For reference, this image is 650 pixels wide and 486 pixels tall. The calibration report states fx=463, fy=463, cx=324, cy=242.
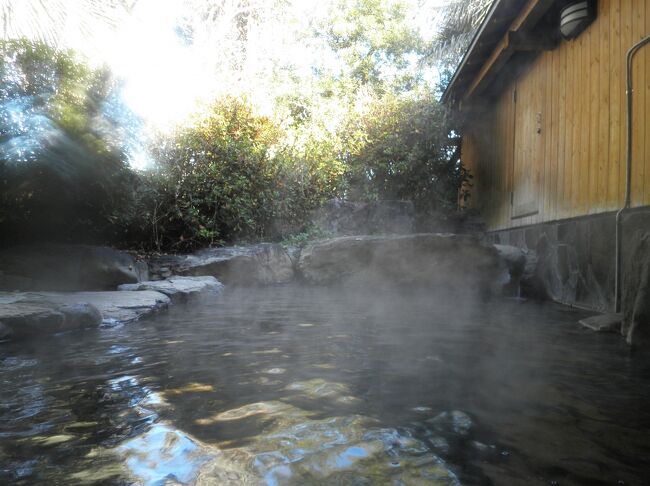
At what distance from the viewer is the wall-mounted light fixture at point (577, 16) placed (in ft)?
15.7

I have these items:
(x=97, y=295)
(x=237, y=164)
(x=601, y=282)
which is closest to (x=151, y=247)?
(x=237, y=164)

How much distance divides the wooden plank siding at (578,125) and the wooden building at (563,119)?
0.01 m

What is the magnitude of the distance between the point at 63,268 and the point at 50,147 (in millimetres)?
1261

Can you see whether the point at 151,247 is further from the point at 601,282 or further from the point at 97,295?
the point at 601,282

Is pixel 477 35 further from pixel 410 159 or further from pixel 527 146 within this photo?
pixel 410 159

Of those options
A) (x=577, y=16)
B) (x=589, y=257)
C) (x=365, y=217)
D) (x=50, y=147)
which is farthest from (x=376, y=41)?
(x=50, y=147)

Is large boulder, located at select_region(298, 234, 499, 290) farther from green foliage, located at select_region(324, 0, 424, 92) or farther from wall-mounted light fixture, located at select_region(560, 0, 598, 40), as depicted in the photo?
green foliage, located at select_region(324, 0, 424, 92)

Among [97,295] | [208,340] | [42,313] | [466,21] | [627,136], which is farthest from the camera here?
[466,21]

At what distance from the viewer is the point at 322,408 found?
169cm

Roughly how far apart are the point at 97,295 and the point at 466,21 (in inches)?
491

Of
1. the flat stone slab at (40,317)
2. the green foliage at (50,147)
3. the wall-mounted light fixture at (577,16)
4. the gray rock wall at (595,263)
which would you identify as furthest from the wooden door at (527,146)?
the flat stone slab at (40,317)

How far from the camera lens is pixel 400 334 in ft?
10.5

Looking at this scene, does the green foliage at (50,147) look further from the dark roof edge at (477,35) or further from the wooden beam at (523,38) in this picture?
the wooden beam at (523,38)

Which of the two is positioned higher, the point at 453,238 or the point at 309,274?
the point at 453,238
